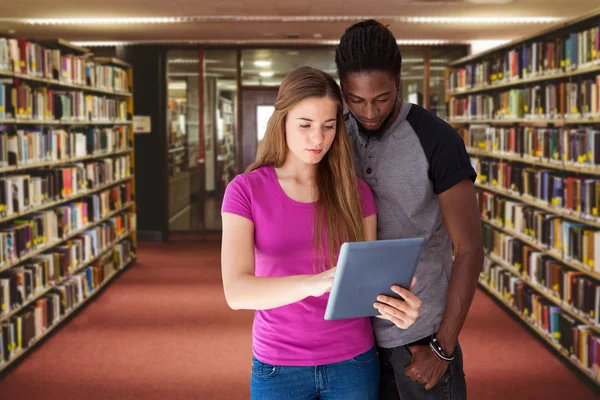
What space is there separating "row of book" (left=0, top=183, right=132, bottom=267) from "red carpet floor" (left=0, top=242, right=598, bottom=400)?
75 cm

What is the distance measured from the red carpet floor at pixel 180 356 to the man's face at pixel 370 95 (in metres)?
2.64

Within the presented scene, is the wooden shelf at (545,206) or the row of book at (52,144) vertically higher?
the row of book at (52,144)

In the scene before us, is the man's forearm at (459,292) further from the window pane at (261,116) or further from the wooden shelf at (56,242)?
the window pane at (261,116)

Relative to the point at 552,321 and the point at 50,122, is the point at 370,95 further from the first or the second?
the point at 50,122

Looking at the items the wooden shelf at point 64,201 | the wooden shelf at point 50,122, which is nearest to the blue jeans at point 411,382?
the wooden shelf at point 64,201

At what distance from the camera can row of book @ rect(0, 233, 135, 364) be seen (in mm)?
4316

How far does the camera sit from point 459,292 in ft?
5.24

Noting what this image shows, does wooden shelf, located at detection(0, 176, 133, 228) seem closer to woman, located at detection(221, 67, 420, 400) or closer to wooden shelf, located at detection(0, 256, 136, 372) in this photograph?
wooden shelf, located at detection(0, 256, 136, 372)

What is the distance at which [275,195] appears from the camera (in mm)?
1590

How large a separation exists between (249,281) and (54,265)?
4.15 m

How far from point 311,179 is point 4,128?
3488 mm

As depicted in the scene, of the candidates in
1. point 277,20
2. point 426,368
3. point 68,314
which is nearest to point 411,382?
point 426,368

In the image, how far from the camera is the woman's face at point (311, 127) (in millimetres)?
1570

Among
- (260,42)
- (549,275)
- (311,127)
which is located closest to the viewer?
(311,127)
